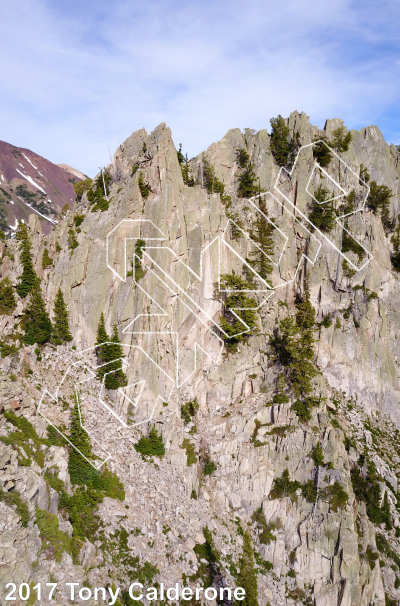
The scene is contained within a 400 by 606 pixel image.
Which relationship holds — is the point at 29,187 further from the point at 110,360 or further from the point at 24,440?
the point at 24,440

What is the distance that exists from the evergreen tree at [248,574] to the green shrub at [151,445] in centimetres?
1314

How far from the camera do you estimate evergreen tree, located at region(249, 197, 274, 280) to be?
188ft

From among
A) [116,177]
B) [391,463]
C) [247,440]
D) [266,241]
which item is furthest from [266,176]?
[391,463]

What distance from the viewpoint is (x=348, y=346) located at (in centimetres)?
5997

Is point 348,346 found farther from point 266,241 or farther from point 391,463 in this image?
point 266,241

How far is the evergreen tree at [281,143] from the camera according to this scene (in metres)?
65.1

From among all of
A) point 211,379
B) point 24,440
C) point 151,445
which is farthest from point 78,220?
point 151,445

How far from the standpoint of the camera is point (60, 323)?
48.2m

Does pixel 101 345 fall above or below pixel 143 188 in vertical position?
below

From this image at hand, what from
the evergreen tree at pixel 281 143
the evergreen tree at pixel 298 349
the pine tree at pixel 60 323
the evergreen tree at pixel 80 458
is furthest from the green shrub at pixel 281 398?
the evergreen tree at pixel 281 143

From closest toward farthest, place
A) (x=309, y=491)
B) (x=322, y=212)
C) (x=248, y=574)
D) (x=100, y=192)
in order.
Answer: (x=248, y=574) < (x=309, y=491) < (x=100, y=192) < (x=322, y=212)

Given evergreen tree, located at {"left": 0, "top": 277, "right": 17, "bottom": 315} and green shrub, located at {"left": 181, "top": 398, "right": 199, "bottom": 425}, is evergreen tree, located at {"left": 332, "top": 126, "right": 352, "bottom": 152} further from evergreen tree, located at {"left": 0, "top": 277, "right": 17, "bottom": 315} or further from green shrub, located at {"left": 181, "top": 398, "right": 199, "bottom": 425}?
evergreen tree, located at {"left": 0, "top": 277, "right": 17, "bottom": 315}

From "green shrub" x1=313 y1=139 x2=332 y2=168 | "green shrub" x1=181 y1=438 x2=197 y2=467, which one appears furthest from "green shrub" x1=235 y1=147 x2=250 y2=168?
"green shrub" x1=181 y1=438 x2=197 y2=467

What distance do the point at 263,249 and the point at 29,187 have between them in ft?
476
